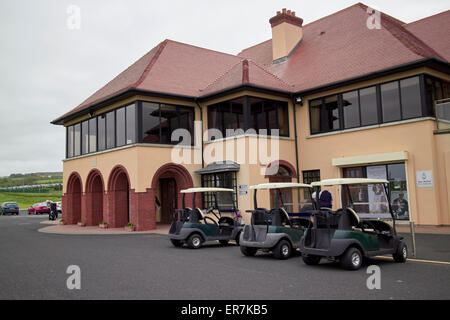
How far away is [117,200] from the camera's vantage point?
73.5 feet

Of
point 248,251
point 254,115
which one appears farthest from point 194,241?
point 254,115

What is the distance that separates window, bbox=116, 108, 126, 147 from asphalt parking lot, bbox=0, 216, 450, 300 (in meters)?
10.0

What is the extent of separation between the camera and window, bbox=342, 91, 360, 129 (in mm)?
19188

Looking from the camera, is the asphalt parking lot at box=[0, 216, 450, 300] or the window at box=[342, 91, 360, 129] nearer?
the asphalt parking lot at box=[0, 216, 450, 300]

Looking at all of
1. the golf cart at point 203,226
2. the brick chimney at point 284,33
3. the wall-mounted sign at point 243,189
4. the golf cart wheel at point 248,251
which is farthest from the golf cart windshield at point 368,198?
the brick chimney at point 284,33

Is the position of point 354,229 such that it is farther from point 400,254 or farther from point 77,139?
point 77,139

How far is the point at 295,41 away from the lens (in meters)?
25.5

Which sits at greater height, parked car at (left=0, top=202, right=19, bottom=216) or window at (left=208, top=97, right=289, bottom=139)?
window at (left=208, top=97, right=289, bottom=139)

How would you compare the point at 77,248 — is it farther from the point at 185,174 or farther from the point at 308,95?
the point at 308,95

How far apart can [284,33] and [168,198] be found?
37.7 ft

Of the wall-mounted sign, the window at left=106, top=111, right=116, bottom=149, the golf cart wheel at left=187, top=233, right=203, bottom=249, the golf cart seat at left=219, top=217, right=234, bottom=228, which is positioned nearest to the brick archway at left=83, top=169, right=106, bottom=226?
the window at left=106, top=111, right=116, bottom=149

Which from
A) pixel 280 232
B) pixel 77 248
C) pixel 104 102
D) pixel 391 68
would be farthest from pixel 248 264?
pixel 104 102

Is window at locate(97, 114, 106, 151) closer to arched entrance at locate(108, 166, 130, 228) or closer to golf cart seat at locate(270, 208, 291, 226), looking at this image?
arched entrance at locate(108, 166, 130, 228)
